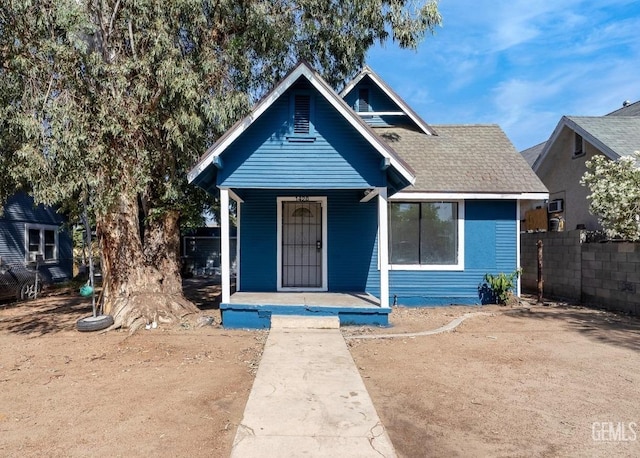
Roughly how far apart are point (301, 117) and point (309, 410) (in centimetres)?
576

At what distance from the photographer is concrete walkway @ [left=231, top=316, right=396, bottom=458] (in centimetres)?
346

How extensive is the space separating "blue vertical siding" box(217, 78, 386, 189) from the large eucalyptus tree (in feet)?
3.41

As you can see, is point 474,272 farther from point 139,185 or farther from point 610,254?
point 139,185

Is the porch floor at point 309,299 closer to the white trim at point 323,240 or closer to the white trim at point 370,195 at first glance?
the white trim at point 323,240

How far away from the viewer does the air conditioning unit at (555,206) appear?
1666 centimetres

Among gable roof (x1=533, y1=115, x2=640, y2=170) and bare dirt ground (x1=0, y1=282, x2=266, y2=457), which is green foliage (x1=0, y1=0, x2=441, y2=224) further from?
gable roof (x1=533, y1=115, x2=640, y2=170)

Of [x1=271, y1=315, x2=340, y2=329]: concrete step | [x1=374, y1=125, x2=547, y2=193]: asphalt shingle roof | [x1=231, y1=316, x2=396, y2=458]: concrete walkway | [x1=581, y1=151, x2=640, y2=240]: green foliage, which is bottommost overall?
[x1=231, y1=316, x2=396, y2=458]: concrete walkway

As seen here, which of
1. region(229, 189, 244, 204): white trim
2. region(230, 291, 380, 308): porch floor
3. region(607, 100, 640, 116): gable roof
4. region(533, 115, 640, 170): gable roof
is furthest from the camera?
region(607, 100, 640, 116): gable roof

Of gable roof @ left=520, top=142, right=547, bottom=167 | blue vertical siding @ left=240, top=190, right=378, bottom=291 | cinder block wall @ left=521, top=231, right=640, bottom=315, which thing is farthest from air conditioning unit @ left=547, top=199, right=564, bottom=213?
blue vertical siding @ left=240, top=190, right=378, bottom=291

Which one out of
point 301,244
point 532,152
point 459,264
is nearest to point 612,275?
point 459,264

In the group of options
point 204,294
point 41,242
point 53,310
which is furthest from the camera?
point 41,242

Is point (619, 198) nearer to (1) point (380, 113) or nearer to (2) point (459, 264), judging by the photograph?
(2) point (459, 264)

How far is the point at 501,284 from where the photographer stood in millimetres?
10352

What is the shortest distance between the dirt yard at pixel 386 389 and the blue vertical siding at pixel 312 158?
2890 millimetres
